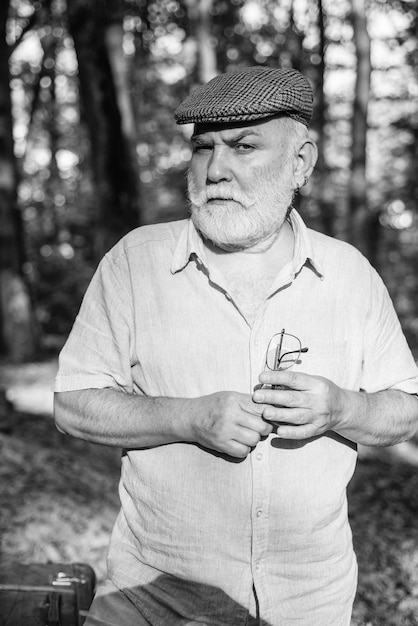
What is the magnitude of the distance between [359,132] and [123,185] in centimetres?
757

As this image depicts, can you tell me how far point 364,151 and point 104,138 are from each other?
7760 mm

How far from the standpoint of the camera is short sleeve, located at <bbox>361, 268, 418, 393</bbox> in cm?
228

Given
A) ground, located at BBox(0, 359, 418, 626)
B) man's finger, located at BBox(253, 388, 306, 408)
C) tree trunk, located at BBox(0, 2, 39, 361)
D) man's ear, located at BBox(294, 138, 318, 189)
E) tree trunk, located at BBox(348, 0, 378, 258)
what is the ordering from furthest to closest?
tree trunk, located at BBox(348, 0, 378, 258), tree trunk, located at BBox(0, 2, 39, 361), ground, located at BBox(0, 359, 418, 626), man's ear, located at BBox(294, 138, 318, 189), man's finger, located at BBox(253, 388, 306, 408)

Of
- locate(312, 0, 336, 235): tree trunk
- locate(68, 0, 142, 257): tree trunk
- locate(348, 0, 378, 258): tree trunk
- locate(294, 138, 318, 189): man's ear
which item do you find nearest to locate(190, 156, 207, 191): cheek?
locate(294, 138, 318, 189): man's ear

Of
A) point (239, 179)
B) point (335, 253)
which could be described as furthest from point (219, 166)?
point (335, 253)

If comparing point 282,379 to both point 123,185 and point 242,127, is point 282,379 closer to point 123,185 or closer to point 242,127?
point 242,127

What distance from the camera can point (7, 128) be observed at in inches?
474

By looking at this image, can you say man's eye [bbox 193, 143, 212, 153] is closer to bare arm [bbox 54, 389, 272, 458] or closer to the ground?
bare arm [bbox 54, 389, 272, 458]

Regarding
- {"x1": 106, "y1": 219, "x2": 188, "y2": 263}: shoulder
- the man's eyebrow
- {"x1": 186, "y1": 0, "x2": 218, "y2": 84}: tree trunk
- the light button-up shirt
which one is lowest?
the light button-up shirt

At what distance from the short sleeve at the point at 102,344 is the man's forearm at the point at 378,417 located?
0.68 m

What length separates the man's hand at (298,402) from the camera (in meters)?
1.92

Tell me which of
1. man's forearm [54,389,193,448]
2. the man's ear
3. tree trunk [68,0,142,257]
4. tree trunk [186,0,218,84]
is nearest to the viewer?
man's forearm [54,389,193,448]

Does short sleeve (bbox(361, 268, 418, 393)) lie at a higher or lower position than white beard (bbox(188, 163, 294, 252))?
lower

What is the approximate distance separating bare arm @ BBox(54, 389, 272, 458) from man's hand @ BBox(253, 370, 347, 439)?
0.05m
